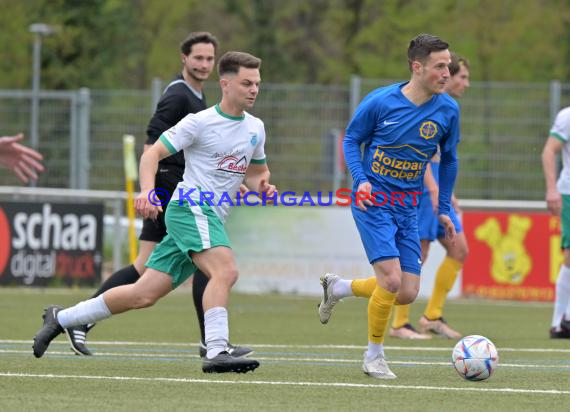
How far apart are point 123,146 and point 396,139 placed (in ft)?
39.7

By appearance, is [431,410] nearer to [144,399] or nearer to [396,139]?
[144,399]

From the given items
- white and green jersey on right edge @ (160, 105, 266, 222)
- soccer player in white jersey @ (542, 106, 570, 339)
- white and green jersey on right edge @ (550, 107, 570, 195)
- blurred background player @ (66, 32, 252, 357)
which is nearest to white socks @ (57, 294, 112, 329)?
white and green jersey on right edge @ (160, 105, 266, 222)

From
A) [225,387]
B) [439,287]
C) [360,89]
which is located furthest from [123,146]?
[225,387]

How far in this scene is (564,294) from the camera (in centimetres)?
1149

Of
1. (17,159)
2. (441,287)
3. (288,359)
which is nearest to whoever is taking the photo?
(17,159)

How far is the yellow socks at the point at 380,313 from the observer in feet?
26.2

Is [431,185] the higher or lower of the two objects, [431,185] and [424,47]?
the lower

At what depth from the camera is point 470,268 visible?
1772 centimetres

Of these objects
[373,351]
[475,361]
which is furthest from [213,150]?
[475,361]

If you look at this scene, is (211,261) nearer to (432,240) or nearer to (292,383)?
(292,383)

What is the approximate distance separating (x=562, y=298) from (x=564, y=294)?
0.04m

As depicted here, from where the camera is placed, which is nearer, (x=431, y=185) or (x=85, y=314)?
(x=85, y=314)

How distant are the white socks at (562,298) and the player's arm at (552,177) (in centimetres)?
67

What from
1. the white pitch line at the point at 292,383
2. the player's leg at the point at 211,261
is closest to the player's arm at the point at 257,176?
the player's leg at the point at 211,261
